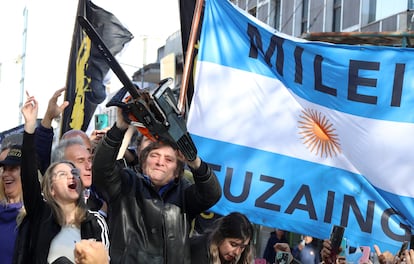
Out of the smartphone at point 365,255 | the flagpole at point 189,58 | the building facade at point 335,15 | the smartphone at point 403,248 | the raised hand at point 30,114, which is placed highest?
the building facade at point 335,15

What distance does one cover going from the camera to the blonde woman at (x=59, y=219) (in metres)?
4.52

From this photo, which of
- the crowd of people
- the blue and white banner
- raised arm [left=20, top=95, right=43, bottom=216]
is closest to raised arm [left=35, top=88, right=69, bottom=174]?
the crowd of people

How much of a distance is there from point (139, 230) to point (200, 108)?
1.57m

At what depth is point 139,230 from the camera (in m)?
4.82

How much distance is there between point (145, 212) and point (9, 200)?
1094 mm

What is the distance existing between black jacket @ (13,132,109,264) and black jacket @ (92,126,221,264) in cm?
16

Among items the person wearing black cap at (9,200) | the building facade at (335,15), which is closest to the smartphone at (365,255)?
the person wearing black cap at (9,200)

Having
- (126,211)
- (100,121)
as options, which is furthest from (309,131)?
(100,121)

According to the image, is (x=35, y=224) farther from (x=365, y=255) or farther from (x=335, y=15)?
(x=335, y=15)

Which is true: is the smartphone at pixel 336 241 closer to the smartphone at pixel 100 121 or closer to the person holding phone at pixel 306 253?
the smartphone at pixel 100 121

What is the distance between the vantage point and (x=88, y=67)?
8.26 m

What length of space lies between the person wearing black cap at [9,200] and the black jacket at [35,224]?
576 millimetres

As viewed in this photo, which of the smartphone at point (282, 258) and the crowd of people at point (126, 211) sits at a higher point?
the crowd of people at point (126, 211)

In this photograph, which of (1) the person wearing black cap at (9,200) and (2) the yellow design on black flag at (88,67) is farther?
(2) the yellow design on black flag at (88,67)
